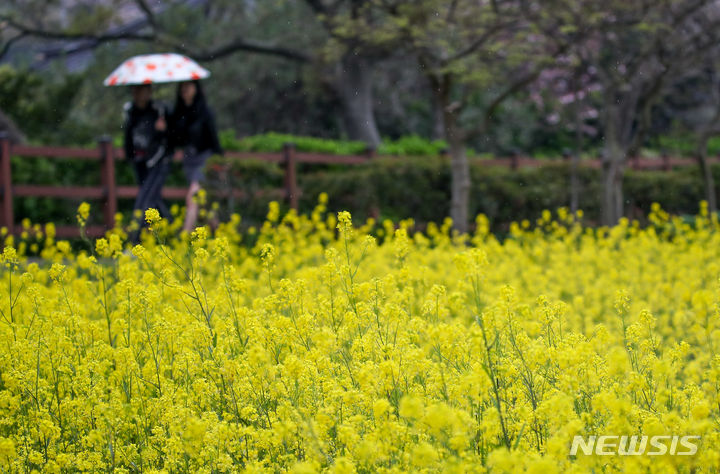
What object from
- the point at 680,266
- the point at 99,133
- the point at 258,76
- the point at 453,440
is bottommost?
the point at 680,266

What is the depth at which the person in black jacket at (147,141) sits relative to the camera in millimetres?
8086

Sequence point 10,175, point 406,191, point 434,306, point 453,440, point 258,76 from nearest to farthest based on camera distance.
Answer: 1. point 453,440
2. point 434,306
3. point 10,175
4. point 406,191
5. point 258,76

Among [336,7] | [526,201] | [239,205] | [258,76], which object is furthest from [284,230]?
[258,76]

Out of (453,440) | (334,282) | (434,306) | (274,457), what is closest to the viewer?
(453,440)

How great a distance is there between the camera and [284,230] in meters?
8.04

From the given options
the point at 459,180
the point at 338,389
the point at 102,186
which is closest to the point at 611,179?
the point at 459,180

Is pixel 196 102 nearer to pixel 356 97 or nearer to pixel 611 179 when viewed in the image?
pixel 611 179

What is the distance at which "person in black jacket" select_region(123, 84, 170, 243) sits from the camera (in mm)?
8086

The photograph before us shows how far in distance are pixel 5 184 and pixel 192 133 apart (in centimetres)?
296

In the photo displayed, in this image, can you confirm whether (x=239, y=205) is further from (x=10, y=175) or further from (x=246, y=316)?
(x=246, y=316)

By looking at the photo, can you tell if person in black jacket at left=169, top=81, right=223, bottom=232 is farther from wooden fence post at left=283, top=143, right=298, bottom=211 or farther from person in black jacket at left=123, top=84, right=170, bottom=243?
wooden fence post at left=283, top=143, right=298, bottom=211

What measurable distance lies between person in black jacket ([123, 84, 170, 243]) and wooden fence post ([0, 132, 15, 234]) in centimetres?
244

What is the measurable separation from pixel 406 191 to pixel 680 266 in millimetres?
4902

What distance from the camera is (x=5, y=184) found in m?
9.88
